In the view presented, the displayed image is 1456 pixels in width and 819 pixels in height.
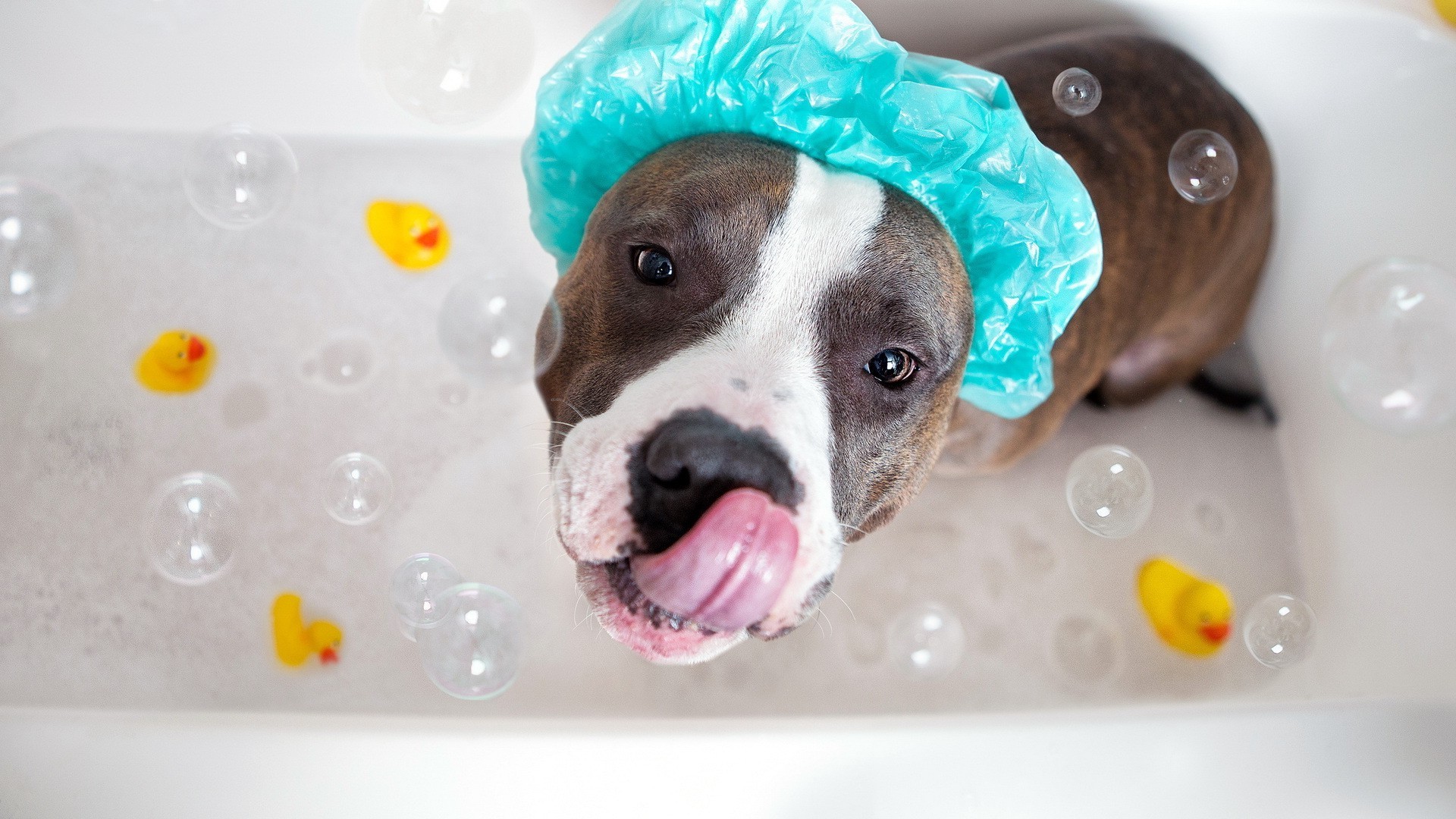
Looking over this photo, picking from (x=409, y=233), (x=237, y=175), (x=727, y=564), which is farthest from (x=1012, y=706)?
(x=237, y=175)

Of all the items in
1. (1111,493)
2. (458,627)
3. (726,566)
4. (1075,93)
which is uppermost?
(1075,93)

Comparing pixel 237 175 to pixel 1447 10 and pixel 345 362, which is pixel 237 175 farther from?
pixel 1447 10

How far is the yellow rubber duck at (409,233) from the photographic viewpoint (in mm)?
3049

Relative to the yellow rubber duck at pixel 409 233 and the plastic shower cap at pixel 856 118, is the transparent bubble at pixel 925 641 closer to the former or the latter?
the plastic shower cap at pixel 856 118

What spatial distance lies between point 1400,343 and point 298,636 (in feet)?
8.95

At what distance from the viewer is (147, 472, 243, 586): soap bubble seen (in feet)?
6.96

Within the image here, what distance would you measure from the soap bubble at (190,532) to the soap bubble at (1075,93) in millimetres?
2116

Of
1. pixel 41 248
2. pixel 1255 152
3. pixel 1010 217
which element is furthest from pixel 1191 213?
pixel 41 248

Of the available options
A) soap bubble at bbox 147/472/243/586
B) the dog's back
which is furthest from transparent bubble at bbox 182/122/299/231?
the dog's back

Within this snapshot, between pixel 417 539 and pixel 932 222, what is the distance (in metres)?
1.78

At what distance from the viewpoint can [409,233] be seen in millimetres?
3086

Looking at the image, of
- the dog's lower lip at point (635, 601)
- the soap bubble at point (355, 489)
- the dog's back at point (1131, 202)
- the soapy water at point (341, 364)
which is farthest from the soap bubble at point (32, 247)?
the dog's back at point (1131, 202)

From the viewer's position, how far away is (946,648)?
2588mm

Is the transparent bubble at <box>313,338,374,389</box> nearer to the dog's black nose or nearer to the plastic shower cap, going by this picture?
the plastic shower cap
